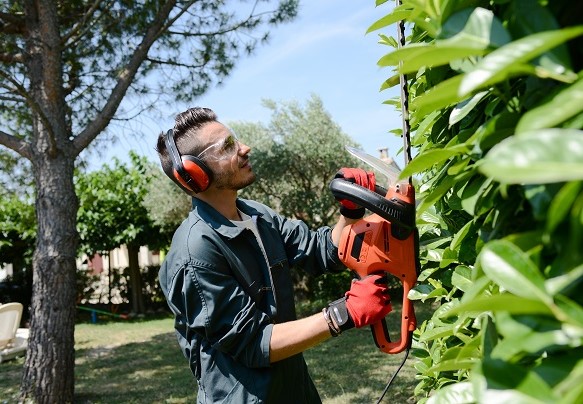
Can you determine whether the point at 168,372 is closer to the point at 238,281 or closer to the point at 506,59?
the point at 238,281

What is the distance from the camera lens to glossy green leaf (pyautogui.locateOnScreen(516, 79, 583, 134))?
0.54m

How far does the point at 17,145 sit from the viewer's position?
5758mm

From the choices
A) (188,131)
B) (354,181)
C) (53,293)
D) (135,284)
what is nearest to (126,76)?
(53,293)

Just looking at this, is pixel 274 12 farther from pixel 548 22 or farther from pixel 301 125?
pixel 548 22

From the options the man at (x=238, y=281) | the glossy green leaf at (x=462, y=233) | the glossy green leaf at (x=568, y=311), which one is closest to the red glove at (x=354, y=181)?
the man at (x=238, y=281)

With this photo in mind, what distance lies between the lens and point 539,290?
57 cm

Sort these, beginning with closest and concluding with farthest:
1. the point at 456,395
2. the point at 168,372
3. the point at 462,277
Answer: the point at 456,395
the point at 462,277
the point at 168,372

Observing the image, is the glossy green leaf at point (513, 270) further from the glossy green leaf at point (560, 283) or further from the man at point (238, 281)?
the man at point (238, 281)

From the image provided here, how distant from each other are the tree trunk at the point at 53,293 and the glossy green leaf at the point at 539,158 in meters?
5.66

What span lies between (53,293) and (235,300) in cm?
429

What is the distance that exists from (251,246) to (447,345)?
900 millimetres

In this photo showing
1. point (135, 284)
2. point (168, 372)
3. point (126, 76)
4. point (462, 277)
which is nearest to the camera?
point (462, 277)

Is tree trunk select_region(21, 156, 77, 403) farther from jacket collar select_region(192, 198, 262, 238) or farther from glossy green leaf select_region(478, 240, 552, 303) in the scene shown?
glossy green leaf select_region(478, 240, 552, 303)

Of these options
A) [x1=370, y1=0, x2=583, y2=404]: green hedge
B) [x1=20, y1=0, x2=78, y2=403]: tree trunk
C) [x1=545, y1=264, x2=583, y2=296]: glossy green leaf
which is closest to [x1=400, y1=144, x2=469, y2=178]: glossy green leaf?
[x1=370, y1=0, x2=583, y2=404]: green hedge
